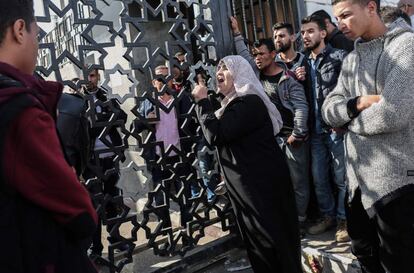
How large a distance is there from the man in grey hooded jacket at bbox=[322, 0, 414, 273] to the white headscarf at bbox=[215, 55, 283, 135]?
501 millimetres

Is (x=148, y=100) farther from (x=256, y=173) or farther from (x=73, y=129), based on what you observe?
(x=73, y=129)

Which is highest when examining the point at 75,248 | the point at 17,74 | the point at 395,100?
the point at 17,74

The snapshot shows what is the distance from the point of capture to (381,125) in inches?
77.6

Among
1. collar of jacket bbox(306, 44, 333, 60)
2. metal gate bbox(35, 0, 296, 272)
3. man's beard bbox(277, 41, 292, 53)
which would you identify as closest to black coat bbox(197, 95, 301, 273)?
metal gate bbox(35, 0, 296, 272)

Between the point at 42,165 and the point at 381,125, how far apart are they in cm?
163

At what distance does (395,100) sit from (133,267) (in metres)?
2.82

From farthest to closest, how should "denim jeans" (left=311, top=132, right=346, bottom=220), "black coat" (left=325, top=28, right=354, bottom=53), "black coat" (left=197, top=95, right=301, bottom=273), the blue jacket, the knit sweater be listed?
"black coat" (left=325, top=28, right=354, bottom=53), "denim jeans" (left=311, top=132, right=346, bottom=220), the blue jacket, "black coat" (left=197, top=95, right=301, bottom=273), the knit sweater

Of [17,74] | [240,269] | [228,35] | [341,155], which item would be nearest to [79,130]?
[17,74]

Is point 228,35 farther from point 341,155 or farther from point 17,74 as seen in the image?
point 17,74

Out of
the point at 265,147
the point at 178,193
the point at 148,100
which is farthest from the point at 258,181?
the point at 148,100

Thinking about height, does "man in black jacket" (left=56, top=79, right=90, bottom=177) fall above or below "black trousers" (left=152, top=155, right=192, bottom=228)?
above

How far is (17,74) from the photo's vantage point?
1.22 m

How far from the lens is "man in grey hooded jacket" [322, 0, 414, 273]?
1.96 meters

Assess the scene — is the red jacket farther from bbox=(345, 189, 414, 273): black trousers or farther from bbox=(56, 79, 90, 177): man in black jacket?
bbox=(345, 189, 414, 273): black trousers
